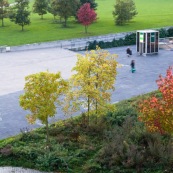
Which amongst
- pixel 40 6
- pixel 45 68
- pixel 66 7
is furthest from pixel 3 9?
pixel 45 68

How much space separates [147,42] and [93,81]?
1947cm

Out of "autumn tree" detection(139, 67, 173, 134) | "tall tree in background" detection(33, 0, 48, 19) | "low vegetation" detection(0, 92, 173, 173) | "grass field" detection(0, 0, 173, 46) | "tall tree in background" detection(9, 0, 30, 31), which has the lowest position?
"low vegetation" detection(0, 92, 173, 173)

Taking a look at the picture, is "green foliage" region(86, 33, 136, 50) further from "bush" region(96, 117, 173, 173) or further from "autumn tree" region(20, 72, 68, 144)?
"autumn tree" region(20, 72, 68, 144)

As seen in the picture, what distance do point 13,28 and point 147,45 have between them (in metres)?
14.9

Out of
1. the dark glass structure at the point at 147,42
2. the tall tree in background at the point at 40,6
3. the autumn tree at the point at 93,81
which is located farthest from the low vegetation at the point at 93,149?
the tall tree in background at the point at 40,6

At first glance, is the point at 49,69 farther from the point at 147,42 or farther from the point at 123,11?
the point at 123,11

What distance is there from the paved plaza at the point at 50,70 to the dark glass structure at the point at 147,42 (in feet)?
2.05

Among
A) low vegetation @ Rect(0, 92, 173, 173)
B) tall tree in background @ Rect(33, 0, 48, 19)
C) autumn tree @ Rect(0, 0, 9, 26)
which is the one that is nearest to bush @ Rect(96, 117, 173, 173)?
low vegetation @ Rect(0, 92, 173, 173)

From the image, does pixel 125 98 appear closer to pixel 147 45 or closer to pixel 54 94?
pixel 54 94

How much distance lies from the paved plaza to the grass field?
9.80 ft

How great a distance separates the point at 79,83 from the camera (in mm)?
18047

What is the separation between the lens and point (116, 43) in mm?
39938

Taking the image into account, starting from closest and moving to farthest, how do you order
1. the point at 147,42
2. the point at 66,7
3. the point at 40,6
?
the point at 147,42
the point at 66,7
the point at 40,6

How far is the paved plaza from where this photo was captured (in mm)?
22256
